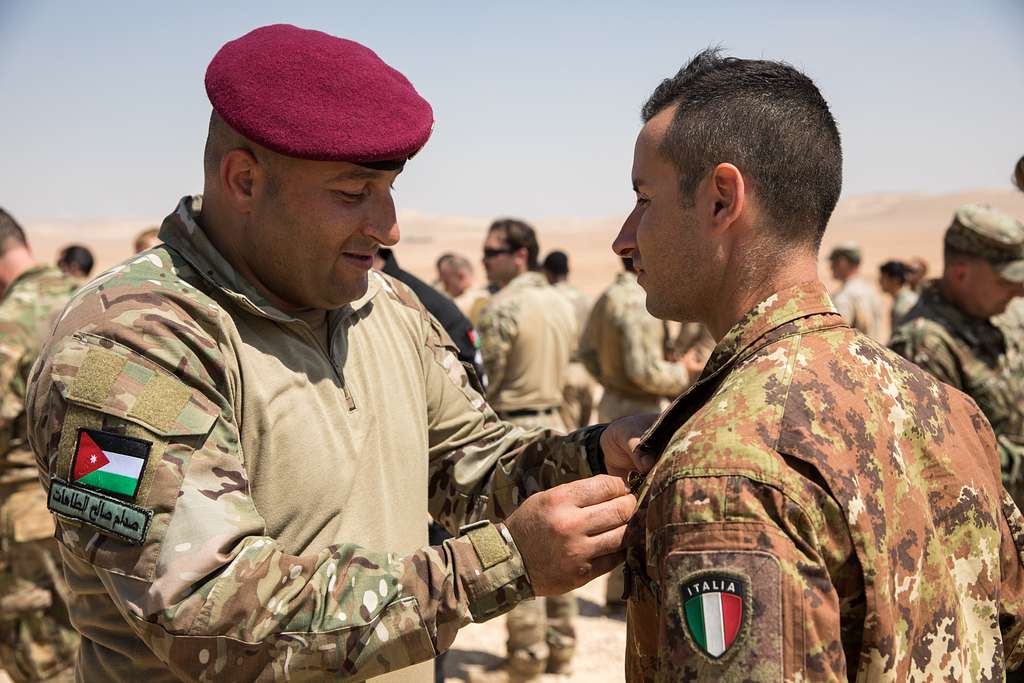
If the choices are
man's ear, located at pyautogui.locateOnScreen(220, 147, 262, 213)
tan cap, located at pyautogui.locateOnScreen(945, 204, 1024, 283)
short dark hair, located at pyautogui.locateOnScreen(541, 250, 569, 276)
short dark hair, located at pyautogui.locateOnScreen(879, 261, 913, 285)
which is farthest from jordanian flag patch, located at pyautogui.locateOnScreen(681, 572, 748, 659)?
short dark hair, located at pyautogui.locateOnScreen(879, 261, 913, 285)

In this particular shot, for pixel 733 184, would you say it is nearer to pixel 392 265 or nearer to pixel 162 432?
pixel 162 432

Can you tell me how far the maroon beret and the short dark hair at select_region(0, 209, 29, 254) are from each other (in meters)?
3.84

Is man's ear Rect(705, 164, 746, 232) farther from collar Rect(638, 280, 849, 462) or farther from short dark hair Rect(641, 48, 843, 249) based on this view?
collar Rect(638, 280, 849, 462)

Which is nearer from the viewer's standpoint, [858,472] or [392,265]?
[858,472]

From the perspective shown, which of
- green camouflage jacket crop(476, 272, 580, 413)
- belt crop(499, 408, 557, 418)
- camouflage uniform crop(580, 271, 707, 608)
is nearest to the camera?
green camouflage jacket crop(476, 272, 580, 413)

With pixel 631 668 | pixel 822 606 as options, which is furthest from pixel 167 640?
pixel 822 606

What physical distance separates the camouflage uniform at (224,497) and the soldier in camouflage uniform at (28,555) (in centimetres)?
318

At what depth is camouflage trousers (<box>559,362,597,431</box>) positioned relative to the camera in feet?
31.5

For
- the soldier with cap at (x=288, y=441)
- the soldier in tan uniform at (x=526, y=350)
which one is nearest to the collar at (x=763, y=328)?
the soldier with cap at (x=288, y=441)

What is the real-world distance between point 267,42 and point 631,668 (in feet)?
5.83

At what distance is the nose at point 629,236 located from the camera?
7.43 feet

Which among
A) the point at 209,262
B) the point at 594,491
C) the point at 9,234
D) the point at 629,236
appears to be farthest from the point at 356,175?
the point at 9,234

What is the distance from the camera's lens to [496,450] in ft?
9.77

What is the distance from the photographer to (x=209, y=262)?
8.05 ft
